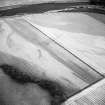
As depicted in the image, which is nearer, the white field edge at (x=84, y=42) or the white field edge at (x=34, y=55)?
the white field edge at (x=34, y=55)

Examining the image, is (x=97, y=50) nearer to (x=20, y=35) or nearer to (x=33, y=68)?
(x=33, y=68)

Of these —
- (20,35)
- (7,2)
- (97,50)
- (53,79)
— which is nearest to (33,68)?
(53,79)

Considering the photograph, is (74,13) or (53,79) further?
(74,13)

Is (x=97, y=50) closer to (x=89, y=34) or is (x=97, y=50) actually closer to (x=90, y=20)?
(x=89, y=34)

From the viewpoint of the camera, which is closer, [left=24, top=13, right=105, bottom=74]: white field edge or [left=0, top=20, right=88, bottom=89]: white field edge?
[left=0, top=20, right=88, bottom=89]: white field edge

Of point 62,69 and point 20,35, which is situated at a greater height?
point 20,35

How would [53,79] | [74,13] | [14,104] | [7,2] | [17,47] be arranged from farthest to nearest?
1. [7,2]
2. [74,13]
3. [17,47]
4. [53,79]
5. [14,104]

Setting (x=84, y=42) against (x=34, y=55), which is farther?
(x=84, y=42)

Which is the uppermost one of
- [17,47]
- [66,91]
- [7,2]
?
Result: [7,2]

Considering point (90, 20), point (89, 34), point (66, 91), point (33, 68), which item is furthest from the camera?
point (90, 20)
